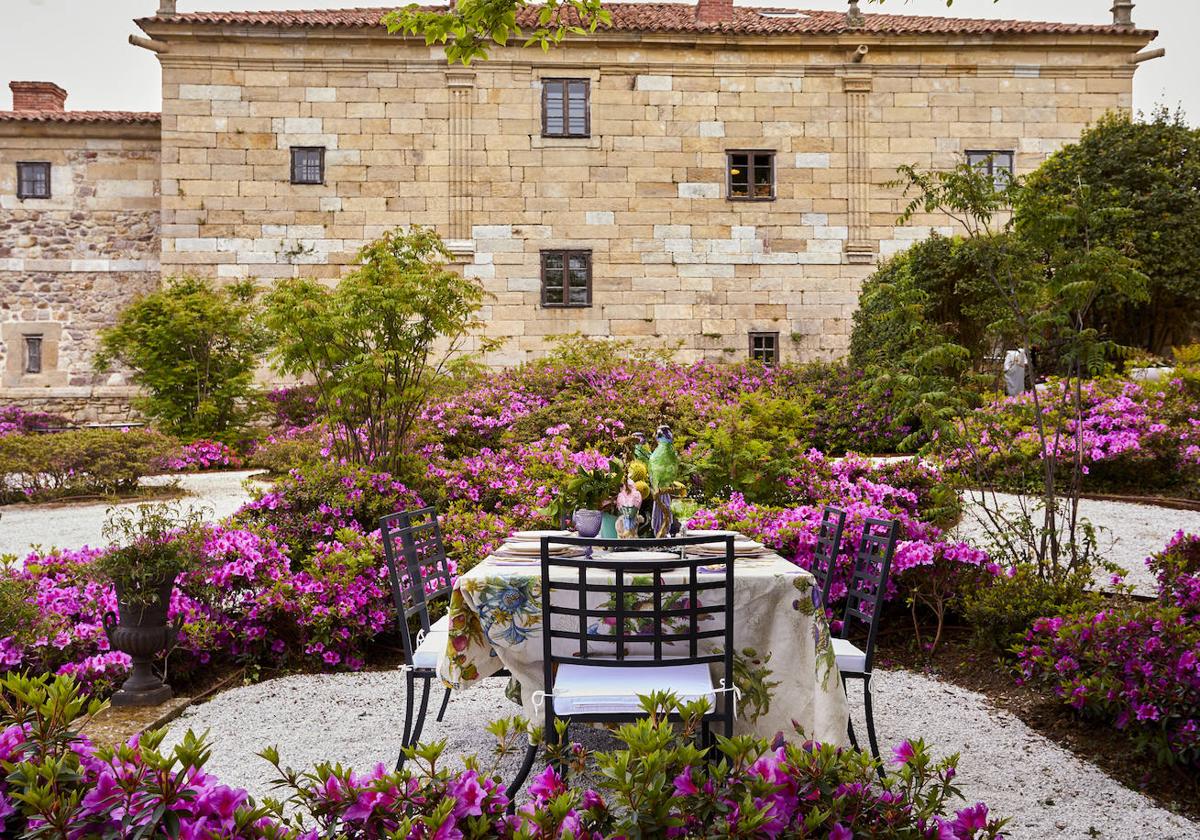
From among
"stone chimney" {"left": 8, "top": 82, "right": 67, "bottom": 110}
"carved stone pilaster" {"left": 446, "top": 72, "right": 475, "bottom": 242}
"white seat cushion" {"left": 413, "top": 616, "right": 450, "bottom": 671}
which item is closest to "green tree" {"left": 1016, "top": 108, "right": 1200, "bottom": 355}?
"carved stone pilaster" {"left": 446, "top": 72, "right": 475, "bottom": 242}

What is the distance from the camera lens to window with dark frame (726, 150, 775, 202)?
16406mm

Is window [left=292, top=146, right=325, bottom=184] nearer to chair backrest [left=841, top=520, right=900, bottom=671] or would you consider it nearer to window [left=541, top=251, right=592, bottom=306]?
window [left=541, top=251, right=592, bottom=306]

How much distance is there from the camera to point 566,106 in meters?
16.1

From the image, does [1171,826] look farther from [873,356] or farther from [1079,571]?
[873,356]

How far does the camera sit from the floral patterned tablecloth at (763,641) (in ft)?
10.5

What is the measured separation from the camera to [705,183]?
1634 centimetres

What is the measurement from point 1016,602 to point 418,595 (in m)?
Result: 3.16

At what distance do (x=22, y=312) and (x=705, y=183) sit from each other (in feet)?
44.1

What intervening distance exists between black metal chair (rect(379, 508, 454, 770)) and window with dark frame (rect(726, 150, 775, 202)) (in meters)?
13.3

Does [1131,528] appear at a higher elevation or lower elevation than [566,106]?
lower

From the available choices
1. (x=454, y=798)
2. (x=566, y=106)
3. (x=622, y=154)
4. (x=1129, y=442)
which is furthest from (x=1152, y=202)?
(x=454, y=798)

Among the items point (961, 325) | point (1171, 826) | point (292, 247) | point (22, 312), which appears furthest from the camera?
point (22, 312)

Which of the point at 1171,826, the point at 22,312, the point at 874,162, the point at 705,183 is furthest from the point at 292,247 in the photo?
the point at 1171,826

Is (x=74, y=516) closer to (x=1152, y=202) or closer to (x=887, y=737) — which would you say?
(x=887, y=737)
